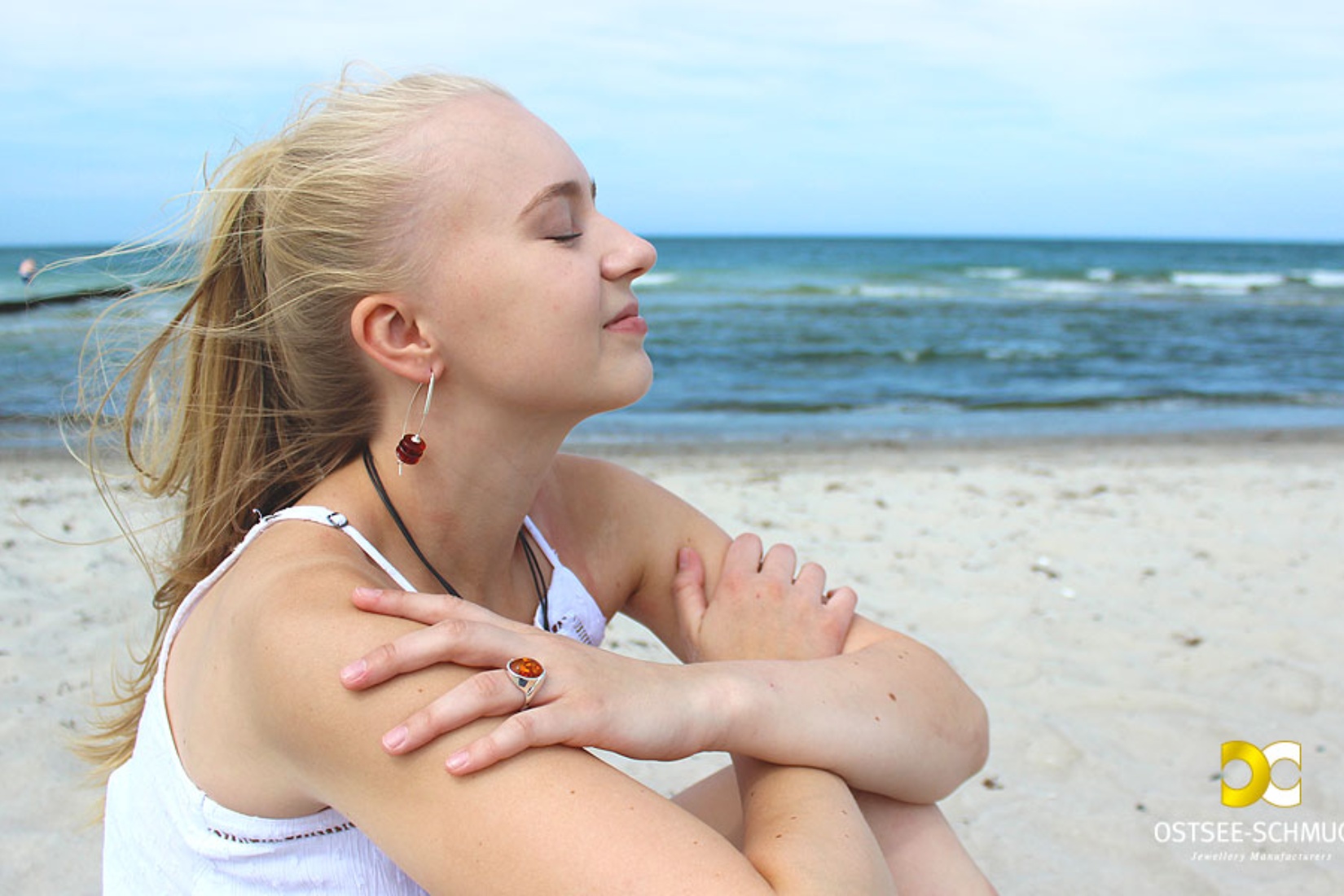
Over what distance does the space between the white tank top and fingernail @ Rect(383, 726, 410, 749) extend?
0.31 metres

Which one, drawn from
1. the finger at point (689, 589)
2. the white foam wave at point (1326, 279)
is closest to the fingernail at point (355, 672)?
the finger at point (689, 589)

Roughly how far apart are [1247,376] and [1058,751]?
1158 centimetres

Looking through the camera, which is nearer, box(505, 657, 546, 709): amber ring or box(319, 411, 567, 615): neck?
box(505, 657, 546, 709): amber ring

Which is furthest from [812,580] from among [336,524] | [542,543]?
[336,524]

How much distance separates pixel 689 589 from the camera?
7.68ft

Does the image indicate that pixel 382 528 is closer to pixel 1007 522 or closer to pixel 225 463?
pixel 225 463

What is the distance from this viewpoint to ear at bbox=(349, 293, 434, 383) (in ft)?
6.00

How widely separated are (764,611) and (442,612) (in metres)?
0.84

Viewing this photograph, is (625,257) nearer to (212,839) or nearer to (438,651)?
(438,651)

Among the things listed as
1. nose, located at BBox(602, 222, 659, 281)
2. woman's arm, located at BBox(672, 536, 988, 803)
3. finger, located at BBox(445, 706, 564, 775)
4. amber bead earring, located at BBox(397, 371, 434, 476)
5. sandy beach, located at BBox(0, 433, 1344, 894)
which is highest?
nose, located at BBox(602, 222, 659, 281)

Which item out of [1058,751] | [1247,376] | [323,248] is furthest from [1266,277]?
[323,248]

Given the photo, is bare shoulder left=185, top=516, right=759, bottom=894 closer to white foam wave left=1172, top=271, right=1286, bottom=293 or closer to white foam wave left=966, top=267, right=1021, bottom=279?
white foam wave left=1172, top=271, right=1286, bottom=293

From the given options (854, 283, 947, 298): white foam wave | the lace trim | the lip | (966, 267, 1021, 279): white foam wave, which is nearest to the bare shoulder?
the lace trim

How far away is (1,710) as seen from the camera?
12.2 ft
